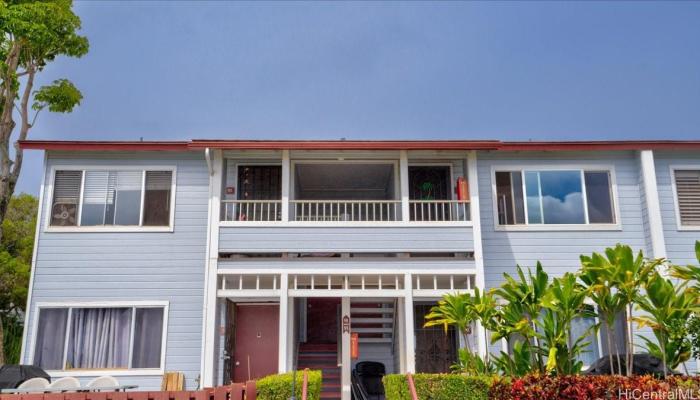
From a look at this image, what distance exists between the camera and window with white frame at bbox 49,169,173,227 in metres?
13.1

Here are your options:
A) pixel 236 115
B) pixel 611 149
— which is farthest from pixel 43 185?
pixel 611 149

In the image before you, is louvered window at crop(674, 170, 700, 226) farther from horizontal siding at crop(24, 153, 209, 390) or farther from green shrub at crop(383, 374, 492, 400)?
horizontal siding at crop(24, 153, 209, 390)

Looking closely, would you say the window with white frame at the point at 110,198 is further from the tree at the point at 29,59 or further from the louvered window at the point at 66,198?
the tree at the point at 29,59

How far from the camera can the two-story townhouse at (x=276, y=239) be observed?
40.9ft

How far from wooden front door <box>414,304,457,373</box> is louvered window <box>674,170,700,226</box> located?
20.5 feet

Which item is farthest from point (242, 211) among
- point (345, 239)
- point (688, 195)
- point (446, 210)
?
point (688, 195)

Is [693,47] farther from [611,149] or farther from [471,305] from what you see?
[471,305]

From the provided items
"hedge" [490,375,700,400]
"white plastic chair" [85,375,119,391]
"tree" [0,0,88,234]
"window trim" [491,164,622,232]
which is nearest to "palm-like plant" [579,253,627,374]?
"hedge" [490,375,700,400]

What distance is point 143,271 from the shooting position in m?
12.9

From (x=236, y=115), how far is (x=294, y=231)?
1268 cm

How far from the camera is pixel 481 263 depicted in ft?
41.0

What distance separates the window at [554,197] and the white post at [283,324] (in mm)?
5326

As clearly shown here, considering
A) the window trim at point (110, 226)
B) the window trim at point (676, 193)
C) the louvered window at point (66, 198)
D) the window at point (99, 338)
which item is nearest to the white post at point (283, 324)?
the window at point (99, 338)

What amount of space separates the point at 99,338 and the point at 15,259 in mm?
8772
